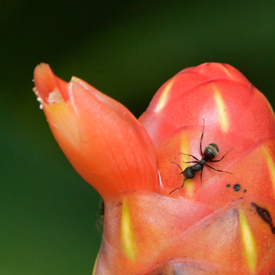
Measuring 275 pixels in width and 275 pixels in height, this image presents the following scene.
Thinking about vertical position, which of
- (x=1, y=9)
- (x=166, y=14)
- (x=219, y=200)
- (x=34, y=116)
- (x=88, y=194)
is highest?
(x=1, y=9)

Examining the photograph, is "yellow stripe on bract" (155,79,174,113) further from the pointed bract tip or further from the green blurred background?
the green blurred background

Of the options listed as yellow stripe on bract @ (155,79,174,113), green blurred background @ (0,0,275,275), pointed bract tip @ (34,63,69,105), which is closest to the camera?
pointed bract tip @ (34,63,69,105)

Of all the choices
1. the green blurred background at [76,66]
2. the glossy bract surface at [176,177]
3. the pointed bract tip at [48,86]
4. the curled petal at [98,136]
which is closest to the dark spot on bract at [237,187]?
the glossy bract surface at [176,177]

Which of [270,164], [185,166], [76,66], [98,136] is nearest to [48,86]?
[98,136]

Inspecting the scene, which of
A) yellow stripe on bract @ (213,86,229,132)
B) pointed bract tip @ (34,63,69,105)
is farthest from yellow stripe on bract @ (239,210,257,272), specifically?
pointed bract tip @ (34,63,69,105)

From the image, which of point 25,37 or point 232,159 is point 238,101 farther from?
point 25,37

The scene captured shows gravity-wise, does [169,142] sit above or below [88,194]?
above

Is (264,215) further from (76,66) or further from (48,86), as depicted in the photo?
(76,66)

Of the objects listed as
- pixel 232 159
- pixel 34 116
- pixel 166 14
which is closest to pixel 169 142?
pixel 232 159
